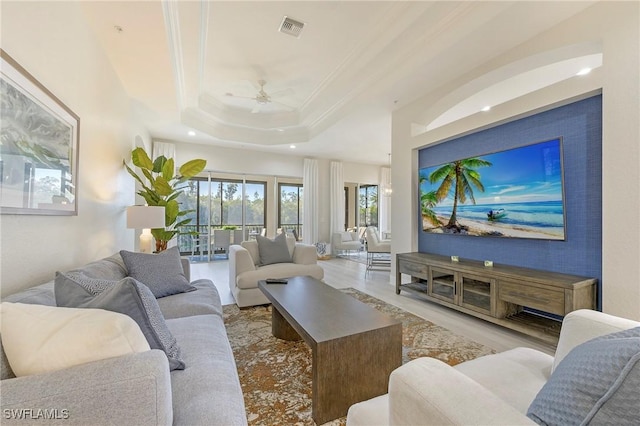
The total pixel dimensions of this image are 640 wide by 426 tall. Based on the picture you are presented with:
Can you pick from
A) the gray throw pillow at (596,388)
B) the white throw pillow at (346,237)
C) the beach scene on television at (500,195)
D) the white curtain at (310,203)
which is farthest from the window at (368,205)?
the gray throw pillow at (596,388)

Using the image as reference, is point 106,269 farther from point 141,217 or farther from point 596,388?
point 596,388

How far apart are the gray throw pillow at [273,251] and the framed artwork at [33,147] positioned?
2.20 metres

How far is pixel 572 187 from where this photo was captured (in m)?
2.54

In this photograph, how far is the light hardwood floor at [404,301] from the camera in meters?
2.52

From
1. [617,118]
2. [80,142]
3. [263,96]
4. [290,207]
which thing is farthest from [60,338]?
[290,207]

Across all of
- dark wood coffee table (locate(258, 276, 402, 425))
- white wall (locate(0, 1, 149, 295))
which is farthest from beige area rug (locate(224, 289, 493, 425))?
white wall (locate(0, 1, 149, 295))

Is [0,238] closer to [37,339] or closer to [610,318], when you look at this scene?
[37,339]

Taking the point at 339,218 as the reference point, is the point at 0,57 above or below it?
above

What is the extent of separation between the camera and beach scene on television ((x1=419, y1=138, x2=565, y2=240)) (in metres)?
2.62

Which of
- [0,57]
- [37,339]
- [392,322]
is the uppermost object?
[0,57]

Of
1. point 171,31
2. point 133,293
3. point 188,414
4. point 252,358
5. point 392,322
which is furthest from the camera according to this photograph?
point 171,31

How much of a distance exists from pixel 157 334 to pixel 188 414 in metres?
0.35

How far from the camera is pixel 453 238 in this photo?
12.3ft

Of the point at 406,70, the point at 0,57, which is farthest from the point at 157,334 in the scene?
the point at 406,70
